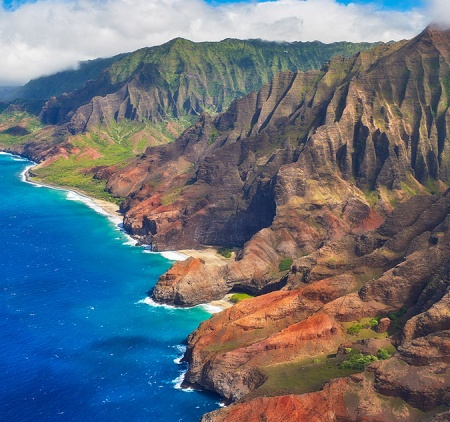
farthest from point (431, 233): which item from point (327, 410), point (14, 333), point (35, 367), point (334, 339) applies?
point (14, 333)

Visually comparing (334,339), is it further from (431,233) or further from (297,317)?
(431,233)

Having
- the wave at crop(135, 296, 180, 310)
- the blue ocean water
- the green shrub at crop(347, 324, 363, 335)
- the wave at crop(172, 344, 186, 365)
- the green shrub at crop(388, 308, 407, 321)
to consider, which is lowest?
the blue ocean water

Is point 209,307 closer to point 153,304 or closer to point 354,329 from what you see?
point 153,304

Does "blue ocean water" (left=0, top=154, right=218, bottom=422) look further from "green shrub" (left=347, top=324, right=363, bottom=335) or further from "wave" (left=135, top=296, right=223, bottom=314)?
"green shrub" (left=347, top=324, right=363, bottom=335)

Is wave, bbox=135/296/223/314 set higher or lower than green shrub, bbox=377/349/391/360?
lower

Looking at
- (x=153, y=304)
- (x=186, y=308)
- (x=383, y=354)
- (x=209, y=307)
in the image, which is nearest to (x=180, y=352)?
(x=186, y=308)

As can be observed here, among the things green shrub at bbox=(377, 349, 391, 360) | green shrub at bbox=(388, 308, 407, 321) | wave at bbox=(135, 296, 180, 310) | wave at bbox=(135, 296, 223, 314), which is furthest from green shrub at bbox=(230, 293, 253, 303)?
green shrub at bbox=(377, 349, 391, 360)

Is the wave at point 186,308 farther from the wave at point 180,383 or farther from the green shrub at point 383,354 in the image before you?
the green shrub at point 383,354

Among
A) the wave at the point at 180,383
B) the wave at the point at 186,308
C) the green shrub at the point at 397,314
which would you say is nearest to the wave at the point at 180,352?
the wave at the point at 180,383
